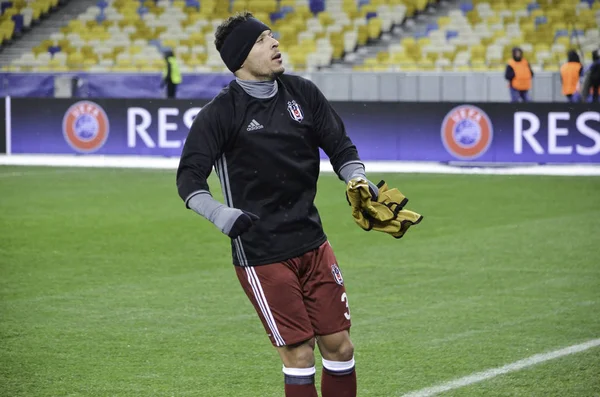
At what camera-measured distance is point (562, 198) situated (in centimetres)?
1622

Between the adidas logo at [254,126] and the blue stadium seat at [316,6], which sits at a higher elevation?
the adidas logo at [254,126]

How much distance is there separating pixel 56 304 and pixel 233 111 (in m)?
4.79

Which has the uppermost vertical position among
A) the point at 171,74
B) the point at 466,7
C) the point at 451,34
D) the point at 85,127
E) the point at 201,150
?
the point at 201,150

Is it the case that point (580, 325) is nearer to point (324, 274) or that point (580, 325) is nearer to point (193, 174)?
point (324, 274)

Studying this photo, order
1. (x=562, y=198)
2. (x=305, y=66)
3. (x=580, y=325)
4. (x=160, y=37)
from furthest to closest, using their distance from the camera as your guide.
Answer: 1. (x=160, y=37)
2. (x=305, y=66)
3. (x=562, y=198)
4. (x=580, y=325)

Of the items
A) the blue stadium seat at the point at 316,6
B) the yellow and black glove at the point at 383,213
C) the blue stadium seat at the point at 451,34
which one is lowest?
the blue stadium seat at the point at 451,34

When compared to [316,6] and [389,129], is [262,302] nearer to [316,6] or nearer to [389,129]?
[389,129]

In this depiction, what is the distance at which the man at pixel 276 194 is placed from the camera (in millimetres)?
4980

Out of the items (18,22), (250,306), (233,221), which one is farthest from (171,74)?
(233,221)

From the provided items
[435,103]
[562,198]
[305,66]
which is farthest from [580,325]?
[305,66]

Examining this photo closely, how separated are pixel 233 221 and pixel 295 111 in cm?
70

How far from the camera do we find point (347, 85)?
2789 centimetres

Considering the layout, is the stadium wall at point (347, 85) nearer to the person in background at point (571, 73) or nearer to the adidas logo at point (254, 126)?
the person in background at point (571, 73)

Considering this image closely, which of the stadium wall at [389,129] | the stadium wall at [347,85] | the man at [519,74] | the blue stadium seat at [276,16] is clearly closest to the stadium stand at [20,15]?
the stadium wall at [347,85]
